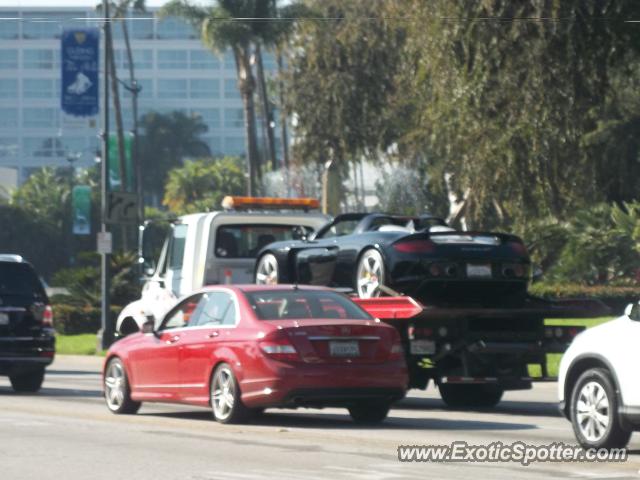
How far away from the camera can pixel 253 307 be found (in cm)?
1569

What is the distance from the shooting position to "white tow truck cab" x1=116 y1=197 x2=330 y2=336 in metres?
20.5

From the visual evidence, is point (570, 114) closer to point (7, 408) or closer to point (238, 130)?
point (7, 408)

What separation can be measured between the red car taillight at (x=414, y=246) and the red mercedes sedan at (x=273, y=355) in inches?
57.7

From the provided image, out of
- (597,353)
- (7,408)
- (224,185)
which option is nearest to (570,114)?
(7,408)

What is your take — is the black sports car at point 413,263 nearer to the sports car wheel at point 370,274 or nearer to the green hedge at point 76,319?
the sports car wheel at point 370,274

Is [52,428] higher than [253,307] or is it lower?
lower

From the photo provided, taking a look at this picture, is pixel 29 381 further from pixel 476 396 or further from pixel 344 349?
pixel 344 349

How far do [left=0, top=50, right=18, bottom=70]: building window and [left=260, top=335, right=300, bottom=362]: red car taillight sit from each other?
16635cm

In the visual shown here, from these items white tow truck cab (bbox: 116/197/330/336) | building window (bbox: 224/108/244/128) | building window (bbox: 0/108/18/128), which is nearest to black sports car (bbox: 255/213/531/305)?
white tow truck cab (bbox: 116/197/330/336)

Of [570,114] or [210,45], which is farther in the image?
[210,45]

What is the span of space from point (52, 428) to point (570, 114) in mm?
14999

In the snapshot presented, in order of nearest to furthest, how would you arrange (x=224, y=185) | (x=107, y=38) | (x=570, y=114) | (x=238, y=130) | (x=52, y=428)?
(x=52, y=428), (x=570, y=114), (x=107, y=38), (x=224, y=185), (x=238, y=130)

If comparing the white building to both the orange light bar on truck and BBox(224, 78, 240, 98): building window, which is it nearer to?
BBox(224, 78, 240, 98): building window

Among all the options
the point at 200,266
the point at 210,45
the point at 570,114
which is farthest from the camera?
the point at 210,45
